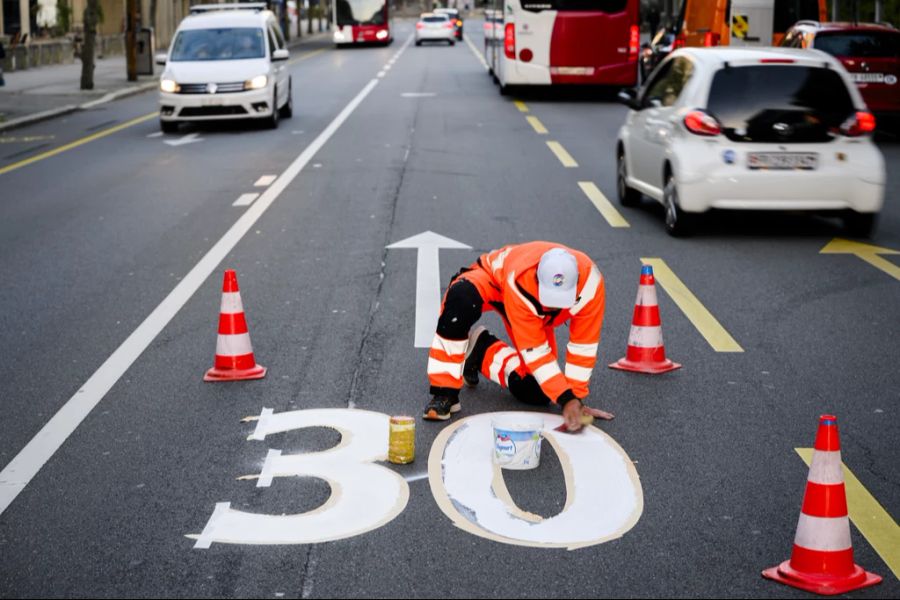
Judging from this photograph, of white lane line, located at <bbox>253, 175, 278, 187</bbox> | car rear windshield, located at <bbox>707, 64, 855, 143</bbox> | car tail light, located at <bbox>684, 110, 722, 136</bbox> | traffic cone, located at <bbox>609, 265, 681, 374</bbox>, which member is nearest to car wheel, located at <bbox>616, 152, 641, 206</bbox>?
car tail light, located at <bbox>684, 110, 722, 136</bbox>

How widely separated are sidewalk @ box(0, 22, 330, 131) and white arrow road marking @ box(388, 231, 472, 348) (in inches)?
579

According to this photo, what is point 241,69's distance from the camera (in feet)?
75.1

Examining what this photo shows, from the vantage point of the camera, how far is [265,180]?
644 inches

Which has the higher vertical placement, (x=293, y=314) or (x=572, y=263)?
(x=572, y=263)

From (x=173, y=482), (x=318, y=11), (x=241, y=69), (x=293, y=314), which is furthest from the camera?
(x=318, y=11)

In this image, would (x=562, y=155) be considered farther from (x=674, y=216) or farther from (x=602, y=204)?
(x=674, y=216)

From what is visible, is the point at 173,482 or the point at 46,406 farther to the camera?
the point at 46,406

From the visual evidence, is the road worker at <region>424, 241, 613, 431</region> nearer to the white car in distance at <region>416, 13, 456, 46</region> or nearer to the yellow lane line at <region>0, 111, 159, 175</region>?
the yellow lane line at <region>0, 111, 159, 175</region>

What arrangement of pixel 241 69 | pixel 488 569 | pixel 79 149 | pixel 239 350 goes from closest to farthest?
pixel 488 569
pixel 239 350
pixel 79 149
pixel 241 69

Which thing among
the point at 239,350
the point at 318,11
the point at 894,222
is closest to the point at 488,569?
the point at 239,350

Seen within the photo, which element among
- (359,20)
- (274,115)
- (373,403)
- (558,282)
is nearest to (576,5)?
(274,115)

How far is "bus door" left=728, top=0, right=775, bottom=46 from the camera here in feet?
96.4

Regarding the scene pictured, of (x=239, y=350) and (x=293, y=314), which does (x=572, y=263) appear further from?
(x=293, y=314)

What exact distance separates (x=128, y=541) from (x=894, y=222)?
10105 mm
